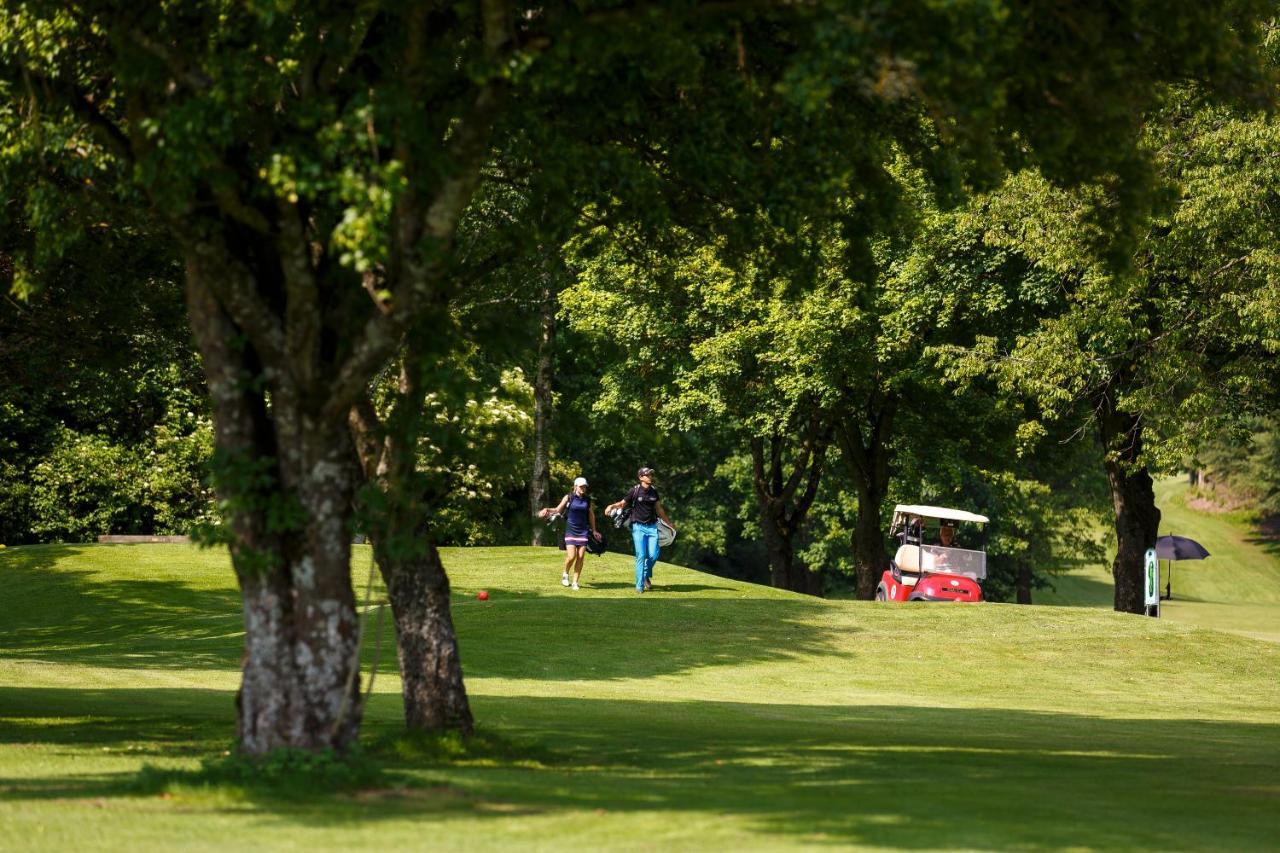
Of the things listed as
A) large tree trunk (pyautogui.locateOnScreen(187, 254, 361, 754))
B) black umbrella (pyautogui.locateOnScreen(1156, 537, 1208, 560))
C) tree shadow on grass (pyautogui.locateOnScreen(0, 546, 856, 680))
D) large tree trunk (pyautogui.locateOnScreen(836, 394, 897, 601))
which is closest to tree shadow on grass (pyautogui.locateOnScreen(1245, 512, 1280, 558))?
black umbrella (pyautogui.locateOnScreen(1156, 537, 1208, 560))

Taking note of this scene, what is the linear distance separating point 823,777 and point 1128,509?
2402 centimetres


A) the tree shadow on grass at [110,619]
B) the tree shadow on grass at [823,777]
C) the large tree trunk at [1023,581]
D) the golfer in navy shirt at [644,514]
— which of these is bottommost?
the tree shadow on grass at [823,777]

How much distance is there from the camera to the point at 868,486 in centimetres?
4481

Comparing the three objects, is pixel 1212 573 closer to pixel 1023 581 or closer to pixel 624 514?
pixel 1023 581

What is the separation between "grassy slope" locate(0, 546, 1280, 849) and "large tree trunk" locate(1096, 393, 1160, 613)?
14.4 ft

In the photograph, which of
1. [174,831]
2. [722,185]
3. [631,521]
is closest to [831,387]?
[631,521]

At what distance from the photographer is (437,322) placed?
12.6m

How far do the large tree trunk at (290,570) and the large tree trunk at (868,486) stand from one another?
32.5 meters

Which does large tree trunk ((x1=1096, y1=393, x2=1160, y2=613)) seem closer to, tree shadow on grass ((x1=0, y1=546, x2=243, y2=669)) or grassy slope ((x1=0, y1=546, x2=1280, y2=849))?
grassy slope ((x1=0, y1=546, x2=1280, y2=849))

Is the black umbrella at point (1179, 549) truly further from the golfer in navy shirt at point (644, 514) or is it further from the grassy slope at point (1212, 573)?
the golfer in navy shirt at point (644, 514)

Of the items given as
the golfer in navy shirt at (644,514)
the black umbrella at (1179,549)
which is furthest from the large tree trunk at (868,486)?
the golfer in navy shirt at (644,514)

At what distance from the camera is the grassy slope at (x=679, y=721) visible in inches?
409

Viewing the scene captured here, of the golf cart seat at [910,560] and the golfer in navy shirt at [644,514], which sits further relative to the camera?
the golf cart seat at [910,560]

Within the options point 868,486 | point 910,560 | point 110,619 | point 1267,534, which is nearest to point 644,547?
point 910,560
